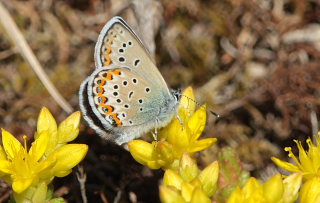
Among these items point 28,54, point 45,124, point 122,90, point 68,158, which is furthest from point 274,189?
point 28,54

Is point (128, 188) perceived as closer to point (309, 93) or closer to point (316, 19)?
point (309, 93)

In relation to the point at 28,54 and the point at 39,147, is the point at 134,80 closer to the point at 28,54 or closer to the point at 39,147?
the point at 39,147

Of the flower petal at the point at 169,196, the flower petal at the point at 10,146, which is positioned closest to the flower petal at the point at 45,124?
the flower petal at the point at 10,146

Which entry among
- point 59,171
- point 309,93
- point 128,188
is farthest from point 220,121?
point 59,171

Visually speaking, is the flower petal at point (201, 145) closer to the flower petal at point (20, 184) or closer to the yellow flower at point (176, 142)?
the yellow flower at point (176, 142)

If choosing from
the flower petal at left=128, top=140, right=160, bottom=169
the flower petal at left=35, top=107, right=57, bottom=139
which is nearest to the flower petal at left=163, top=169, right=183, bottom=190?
the flower petal at left=128, top=140, right=160, bottom=169
